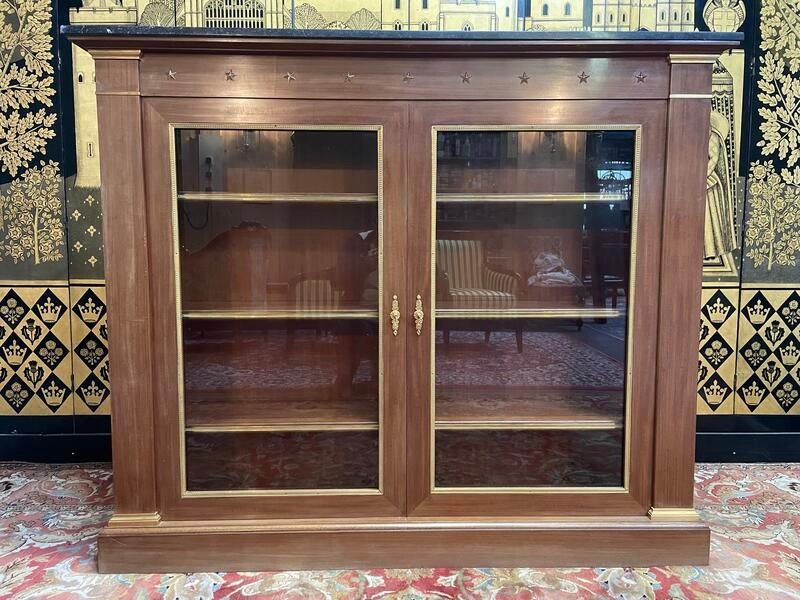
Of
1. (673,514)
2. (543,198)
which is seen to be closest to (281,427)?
(543,198)

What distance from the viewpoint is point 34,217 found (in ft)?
6.84

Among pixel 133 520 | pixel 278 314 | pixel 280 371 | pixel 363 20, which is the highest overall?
pixel 363 20

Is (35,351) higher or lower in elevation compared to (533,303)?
lower

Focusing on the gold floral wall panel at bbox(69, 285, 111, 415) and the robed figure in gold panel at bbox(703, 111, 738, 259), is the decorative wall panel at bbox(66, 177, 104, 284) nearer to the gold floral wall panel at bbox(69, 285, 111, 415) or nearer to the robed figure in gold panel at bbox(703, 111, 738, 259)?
the gold floral wall panel at bbox(69, 285, 111, 415)

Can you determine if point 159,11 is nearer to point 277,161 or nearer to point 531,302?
point 277,161

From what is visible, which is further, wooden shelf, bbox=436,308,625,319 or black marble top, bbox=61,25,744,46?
wooden shelf, bbox=436,308,625,319

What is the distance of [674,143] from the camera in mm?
1455

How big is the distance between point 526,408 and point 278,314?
713 mm

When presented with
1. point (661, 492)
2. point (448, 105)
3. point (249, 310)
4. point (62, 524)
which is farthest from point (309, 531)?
point (448, 105)

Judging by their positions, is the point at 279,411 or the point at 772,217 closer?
the point at 279,411

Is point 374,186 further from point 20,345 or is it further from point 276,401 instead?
point 20,345

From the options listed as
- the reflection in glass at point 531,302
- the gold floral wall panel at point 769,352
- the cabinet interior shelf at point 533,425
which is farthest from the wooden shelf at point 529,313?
the gold floral wall panel at point 769,352

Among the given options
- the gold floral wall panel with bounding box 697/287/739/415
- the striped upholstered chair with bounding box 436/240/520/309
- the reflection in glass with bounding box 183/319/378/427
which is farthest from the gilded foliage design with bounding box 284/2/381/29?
the gold floral wall panel with bounding box 697/287/739/415

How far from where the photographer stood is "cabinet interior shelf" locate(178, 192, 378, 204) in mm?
1493
